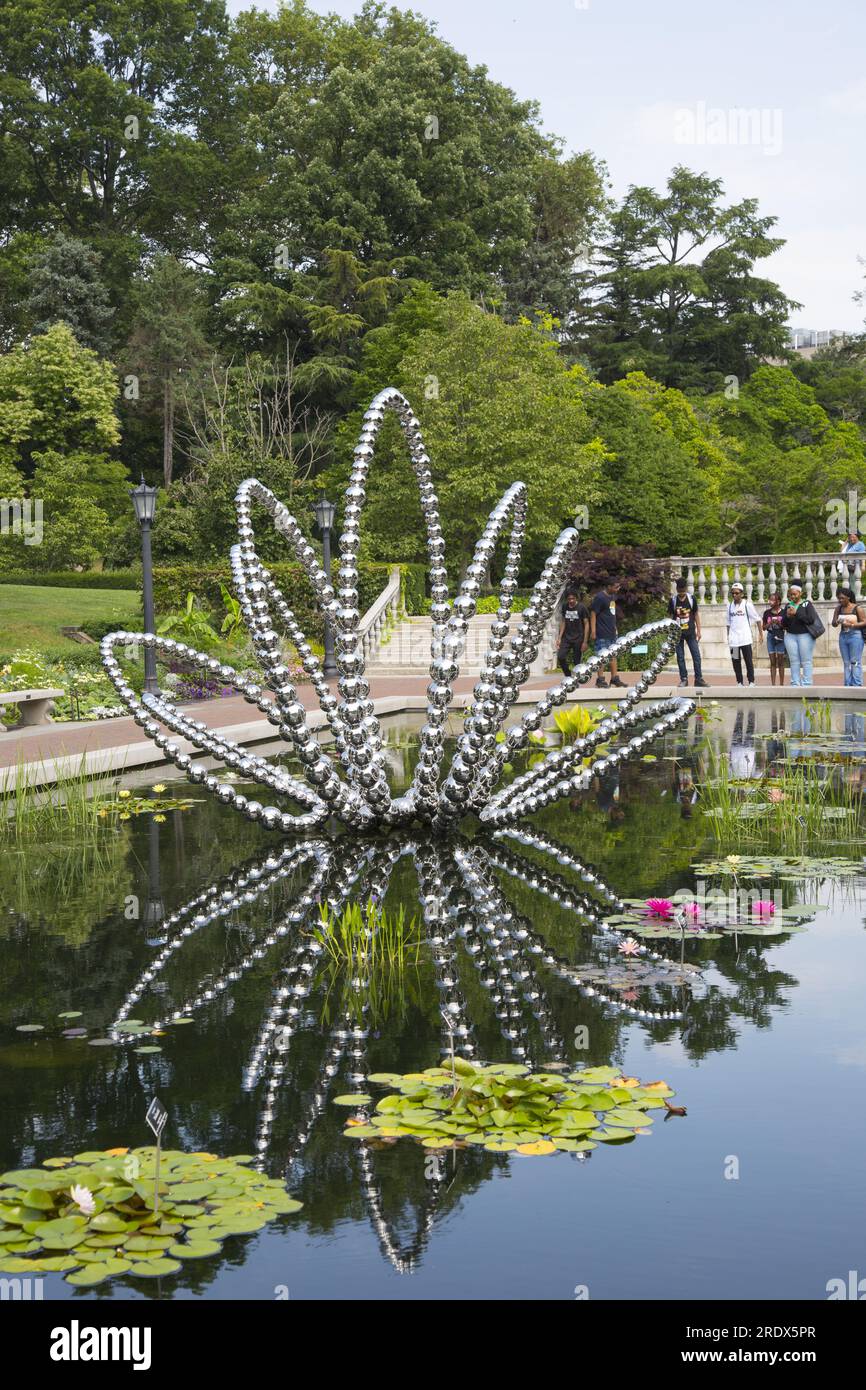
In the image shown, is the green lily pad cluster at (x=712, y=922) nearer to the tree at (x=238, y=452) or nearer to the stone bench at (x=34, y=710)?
the stone bench at (x=34, y=710)

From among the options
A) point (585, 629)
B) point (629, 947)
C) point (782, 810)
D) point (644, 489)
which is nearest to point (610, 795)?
point (782, 810)

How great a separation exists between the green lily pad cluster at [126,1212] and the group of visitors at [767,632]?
16062 millimetres

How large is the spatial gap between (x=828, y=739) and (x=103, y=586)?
28834 mm

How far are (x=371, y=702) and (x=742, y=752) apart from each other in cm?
643

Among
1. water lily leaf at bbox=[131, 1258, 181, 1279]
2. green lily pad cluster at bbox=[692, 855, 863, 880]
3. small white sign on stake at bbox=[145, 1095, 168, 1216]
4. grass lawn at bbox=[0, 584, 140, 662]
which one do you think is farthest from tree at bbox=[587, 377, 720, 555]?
water lily leaf at bbox=[131, 1258, 181, 1279]

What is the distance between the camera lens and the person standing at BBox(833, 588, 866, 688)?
21.4 m

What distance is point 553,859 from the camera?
9.38m

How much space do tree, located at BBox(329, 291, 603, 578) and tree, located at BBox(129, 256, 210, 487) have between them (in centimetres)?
1604

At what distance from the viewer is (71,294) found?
52125 millimetres

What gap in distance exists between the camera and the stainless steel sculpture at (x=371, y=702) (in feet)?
29.5

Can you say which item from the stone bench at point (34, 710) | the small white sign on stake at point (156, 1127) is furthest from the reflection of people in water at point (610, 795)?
the stone bench at point (34, 710)

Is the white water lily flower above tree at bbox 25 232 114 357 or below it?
below

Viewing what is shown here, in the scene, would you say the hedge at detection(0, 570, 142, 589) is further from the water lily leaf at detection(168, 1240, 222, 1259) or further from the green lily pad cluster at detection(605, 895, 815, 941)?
the water lily leaf at detection(168, 1240, 222, 1259)
